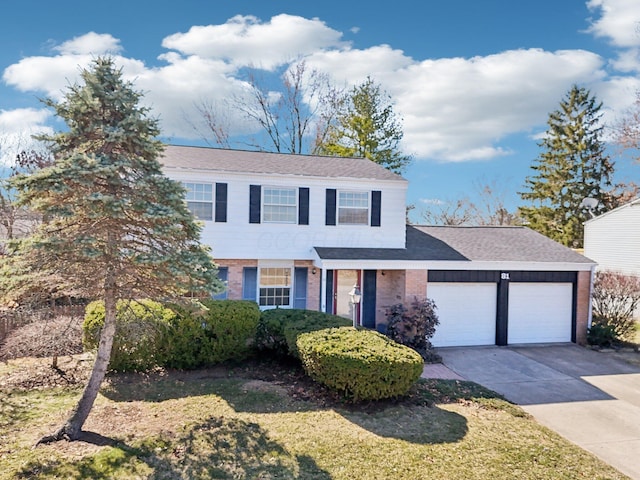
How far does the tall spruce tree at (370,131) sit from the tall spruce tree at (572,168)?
12297 mm

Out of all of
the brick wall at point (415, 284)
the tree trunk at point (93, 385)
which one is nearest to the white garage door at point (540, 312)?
the brick wall at point (415, 284)

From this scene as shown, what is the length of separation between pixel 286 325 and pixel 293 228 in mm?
4709

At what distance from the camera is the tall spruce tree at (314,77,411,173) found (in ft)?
88.2

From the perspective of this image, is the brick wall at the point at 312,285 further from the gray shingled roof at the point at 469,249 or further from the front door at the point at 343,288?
the gray shingled roof at the point at 469,249

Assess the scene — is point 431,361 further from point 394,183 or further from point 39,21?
point 39,21

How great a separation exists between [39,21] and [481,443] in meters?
14.1

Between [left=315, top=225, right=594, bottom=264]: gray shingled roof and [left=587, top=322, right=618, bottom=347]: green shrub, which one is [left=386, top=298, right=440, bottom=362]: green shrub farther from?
[left=587, top=322, right=618, bottom=347]: green shrub

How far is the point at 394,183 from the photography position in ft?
48.8

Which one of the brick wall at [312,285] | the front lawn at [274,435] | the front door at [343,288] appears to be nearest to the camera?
the front lawn at [274,435]

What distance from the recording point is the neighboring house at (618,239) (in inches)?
840

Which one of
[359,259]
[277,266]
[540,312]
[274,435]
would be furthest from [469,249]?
[274,435]

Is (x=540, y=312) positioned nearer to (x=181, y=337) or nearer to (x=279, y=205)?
(x=279, y=205)

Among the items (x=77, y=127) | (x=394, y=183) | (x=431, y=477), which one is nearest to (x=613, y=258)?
(x=394, y=183)

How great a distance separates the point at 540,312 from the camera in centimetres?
1445
